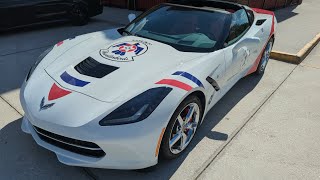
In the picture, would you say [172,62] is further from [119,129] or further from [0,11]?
[0,11]

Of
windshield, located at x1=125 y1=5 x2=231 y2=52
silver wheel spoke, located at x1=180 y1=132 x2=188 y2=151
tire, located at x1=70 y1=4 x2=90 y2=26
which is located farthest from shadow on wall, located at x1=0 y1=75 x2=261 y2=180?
tire, located at x1=70 y1=4 x2=90 y2=26

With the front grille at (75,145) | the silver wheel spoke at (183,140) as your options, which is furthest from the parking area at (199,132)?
the front grille at (75,145)

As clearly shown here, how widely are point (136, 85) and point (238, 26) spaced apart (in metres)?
1.90

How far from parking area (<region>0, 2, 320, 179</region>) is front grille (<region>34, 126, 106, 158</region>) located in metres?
0.31

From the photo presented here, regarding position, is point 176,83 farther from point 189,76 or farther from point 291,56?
point 291,56

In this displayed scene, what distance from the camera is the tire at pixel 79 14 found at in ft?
25.4

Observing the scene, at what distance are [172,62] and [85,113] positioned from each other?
1.00m

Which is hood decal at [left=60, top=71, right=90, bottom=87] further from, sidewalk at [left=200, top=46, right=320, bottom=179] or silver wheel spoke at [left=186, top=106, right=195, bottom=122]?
sidewalk at [left=200, top=46, right=320, bottom=179]

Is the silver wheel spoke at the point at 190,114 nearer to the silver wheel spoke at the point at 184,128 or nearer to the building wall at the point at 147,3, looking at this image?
the silver wheel spoke at the point at 184,128

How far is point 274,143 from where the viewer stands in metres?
3.11

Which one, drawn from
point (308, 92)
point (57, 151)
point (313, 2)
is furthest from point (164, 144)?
point (313, 2)

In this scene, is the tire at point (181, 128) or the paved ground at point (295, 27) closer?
the tire at point (181, 128)

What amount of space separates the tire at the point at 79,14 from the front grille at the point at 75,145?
19.5ft

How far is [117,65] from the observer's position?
2783 mm
